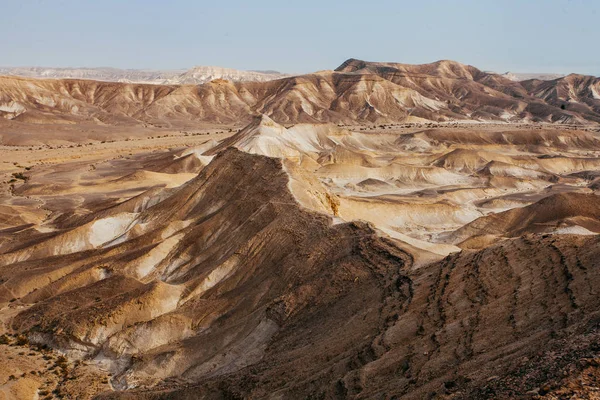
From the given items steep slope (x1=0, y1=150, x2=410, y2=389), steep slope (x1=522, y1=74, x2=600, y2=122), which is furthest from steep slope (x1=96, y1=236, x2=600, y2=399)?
steep slope (x1=522, y1=74, x2=600, y2=122)

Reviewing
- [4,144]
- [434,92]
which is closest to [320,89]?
[434,92]

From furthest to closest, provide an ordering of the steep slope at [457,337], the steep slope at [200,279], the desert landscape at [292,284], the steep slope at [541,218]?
the steep slope at [541,218] < the steep slope at [200,279] < the desert landscape at [292,284] < the steep slope at [457,337]

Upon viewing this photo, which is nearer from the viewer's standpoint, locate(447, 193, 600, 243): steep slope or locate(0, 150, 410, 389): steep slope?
locate(0, 150, 410, 389): steep slope

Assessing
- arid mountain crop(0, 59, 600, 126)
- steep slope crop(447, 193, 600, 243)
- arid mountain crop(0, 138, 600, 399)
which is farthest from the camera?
arid mountain crop(0, 59, 600, 126)

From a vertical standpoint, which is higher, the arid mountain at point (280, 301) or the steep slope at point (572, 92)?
the steep slope at point (572, 92)

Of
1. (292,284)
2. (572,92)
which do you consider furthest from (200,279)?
(572,92)

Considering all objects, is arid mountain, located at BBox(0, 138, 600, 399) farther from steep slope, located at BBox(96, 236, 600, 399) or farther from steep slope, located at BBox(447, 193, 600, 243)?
steep slope, located at BBox(447, 193, 600, 243)

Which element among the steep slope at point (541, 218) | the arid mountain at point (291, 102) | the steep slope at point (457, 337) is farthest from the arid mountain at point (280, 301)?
the arid mountain at point (291, 102)

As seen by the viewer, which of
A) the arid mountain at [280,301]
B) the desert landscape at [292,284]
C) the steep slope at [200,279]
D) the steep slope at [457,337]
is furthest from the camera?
the steep slope at [200,279]

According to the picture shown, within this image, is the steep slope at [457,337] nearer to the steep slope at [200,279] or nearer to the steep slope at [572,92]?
the steep slope at [200,279]

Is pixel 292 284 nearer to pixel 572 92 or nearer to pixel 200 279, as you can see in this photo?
pixel 200 279
